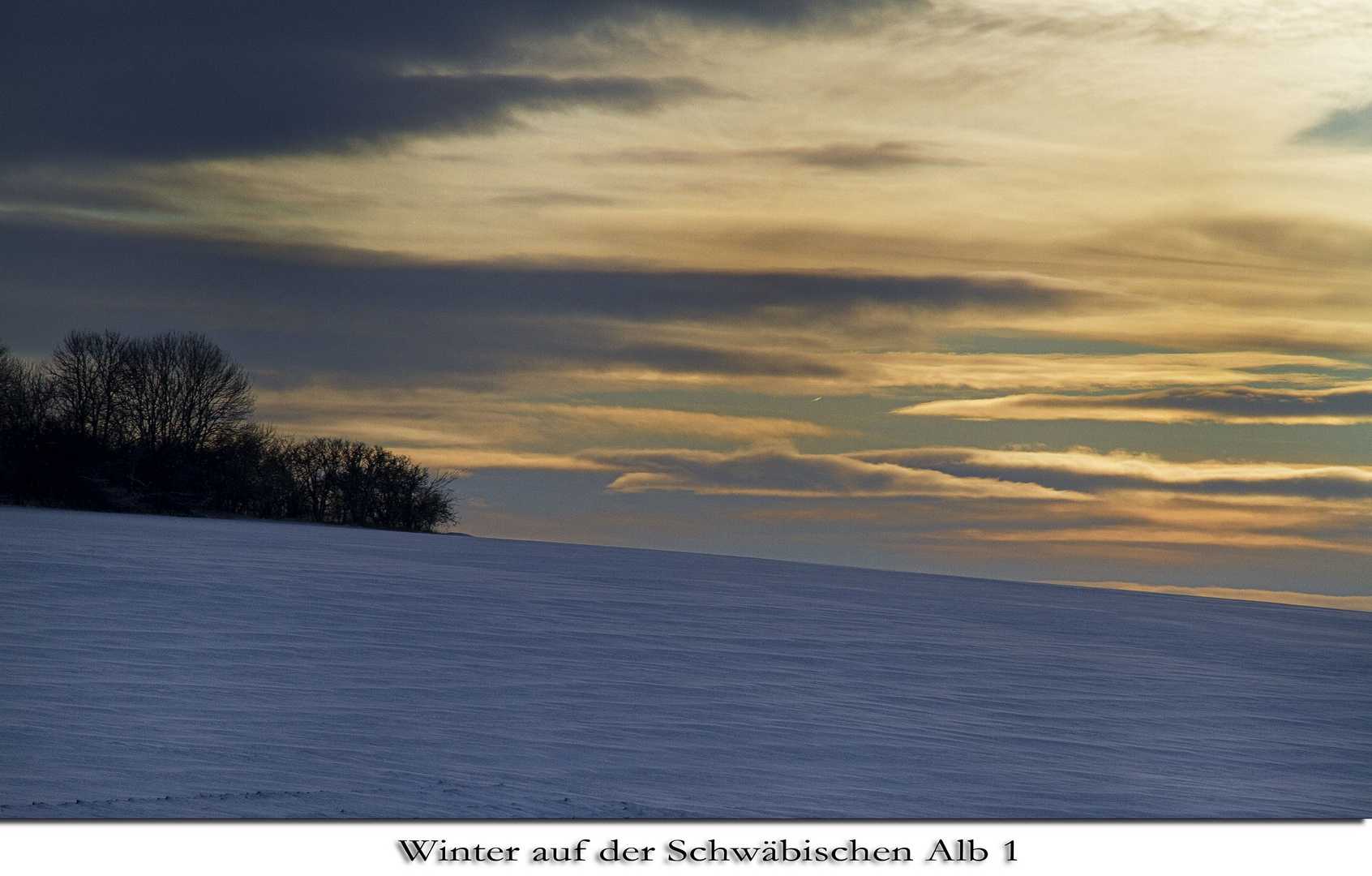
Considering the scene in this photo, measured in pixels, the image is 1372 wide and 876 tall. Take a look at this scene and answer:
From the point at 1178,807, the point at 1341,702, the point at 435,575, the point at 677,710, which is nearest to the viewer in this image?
the point at 1178,807

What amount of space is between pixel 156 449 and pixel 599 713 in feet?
201

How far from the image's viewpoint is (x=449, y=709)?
916cm

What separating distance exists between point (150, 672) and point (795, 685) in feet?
21.4

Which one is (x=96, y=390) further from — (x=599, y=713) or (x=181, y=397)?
(x=599, y=713)

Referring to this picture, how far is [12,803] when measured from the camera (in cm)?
586

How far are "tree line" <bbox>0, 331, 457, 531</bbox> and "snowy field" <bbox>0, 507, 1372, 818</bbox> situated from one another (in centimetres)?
4239

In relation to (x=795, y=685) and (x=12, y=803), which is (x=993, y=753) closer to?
(x=795, y=685)


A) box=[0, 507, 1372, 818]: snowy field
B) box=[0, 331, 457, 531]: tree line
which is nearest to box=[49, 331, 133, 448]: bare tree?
box=[0, 331, 457, 531]: tree line

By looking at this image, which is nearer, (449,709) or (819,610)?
(449,709)

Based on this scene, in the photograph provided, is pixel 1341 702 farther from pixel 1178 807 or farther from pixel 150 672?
pixel 150 672

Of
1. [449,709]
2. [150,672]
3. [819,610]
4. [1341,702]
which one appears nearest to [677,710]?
[449,709]

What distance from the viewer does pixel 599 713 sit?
9.36m

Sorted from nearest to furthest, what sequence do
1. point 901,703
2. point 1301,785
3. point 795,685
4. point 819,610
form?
point 1301,785, point 901,703, point 795,685, point 819,610

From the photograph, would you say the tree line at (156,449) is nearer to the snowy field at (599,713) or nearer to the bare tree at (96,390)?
the bare tree at (96,390)
